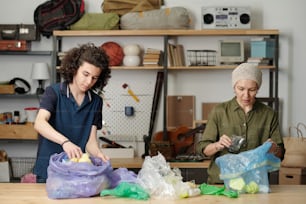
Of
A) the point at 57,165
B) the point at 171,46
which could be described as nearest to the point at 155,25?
the point at 171,46

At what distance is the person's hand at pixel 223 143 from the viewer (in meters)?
2.27

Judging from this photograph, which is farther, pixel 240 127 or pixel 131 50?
pixel 131 50

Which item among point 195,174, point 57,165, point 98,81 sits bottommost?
point 195,174

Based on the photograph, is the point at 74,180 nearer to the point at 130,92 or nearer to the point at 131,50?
the point at 131,50

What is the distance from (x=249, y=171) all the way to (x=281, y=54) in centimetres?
267

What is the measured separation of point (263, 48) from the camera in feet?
14.6

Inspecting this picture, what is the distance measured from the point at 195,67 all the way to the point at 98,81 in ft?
6.84

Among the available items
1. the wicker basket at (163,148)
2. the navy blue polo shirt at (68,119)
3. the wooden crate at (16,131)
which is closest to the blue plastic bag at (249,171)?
the navy blue polo shirt at (68,119)

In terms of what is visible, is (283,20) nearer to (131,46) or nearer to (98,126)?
(131,46)

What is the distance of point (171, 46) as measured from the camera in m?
4.54

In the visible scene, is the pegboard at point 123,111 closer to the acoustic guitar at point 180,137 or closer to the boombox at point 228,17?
the acoustic guitar at point 180,137

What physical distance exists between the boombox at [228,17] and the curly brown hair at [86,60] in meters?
2.16

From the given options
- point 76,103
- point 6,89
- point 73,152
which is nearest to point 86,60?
point 76,103

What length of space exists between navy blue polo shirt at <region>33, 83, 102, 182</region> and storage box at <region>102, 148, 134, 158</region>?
193 centimetres
